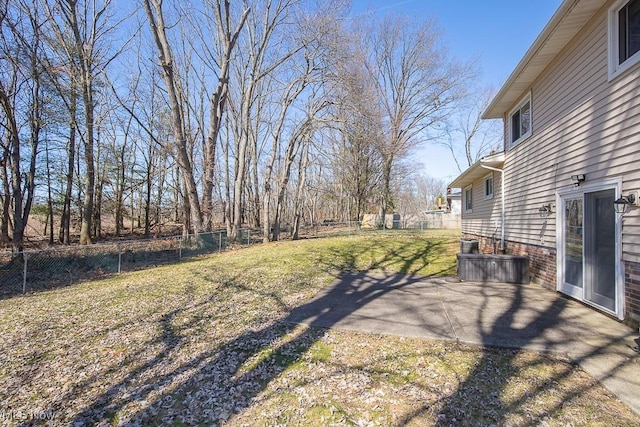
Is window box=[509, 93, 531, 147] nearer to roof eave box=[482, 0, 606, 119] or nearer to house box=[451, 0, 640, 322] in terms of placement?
house box=[451, 0, 640, 322]

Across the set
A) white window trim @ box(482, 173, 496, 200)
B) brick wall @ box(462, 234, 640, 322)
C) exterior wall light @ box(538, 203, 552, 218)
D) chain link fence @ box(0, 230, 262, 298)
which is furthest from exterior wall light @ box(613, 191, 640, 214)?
chain link fence @ box(0, 230, 262, 298)

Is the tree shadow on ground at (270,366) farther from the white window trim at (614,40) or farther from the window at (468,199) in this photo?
the window at (468,199)

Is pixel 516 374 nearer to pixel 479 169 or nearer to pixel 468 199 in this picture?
pixel 479 169

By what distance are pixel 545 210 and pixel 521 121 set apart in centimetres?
296

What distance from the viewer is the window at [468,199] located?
12469 millimetres

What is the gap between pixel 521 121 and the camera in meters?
7.47

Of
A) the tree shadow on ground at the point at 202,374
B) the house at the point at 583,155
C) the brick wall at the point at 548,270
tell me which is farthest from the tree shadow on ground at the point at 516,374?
the tree shadow on ground at the point at 202,374

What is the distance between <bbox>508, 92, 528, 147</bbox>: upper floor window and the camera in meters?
6.95

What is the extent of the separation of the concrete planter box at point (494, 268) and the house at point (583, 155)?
26 cm

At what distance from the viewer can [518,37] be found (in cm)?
1119

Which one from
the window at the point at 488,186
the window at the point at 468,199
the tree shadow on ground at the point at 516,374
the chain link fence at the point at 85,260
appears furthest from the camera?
the window at the point at 468,199

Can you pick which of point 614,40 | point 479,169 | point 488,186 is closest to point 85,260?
point 614,40

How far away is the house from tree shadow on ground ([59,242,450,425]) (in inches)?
139

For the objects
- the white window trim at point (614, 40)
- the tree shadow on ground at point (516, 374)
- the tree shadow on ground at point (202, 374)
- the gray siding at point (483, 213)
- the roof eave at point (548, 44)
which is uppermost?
the roof eave at point (548, 44)
